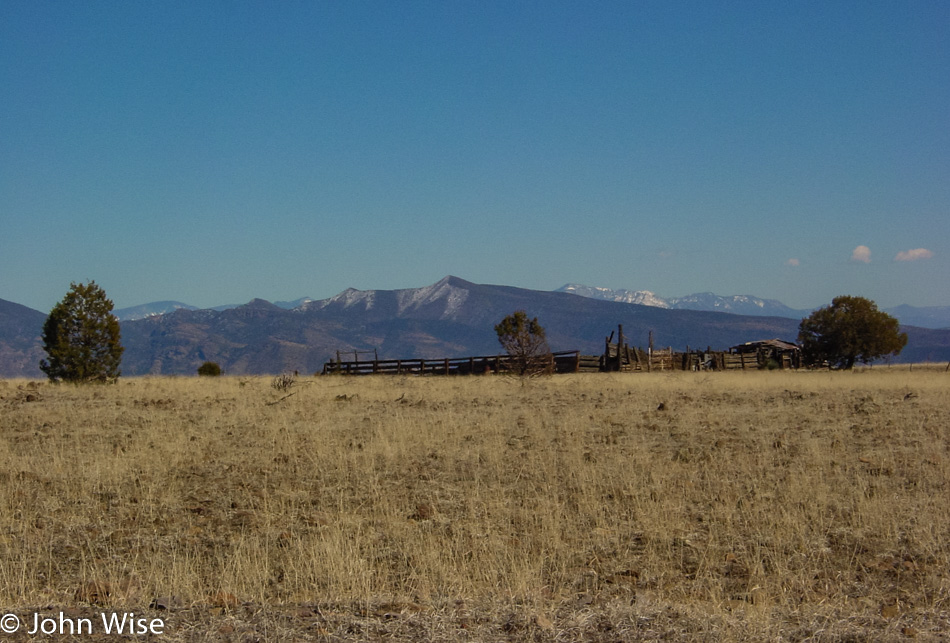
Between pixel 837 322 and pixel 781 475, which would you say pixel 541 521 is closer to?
pixel 781 475

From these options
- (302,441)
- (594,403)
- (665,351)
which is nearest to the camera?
(302,441)

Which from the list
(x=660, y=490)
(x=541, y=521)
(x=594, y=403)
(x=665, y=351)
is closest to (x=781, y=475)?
(x=660, y=490)

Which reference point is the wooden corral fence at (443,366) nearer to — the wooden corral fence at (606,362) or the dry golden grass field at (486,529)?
the wooden corral fence at (606,362)

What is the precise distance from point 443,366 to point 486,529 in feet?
120

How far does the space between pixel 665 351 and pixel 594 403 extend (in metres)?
33.9

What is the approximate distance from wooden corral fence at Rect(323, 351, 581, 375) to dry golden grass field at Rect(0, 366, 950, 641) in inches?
1077

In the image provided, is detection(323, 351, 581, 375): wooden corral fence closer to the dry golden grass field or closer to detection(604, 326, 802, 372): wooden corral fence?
detection(604, 326, 802, 372): wooden corral fence

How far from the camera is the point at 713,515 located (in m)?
8.52

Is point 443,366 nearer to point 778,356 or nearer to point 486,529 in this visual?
point 778,356

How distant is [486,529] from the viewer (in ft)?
26.2

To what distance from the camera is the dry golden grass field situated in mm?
5496

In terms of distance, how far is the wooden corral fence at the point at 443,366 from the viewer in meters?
43.9

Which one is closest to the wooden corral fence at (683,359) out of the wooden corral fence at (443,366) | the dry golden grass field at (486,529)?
the wooden corral fence at (443,366)

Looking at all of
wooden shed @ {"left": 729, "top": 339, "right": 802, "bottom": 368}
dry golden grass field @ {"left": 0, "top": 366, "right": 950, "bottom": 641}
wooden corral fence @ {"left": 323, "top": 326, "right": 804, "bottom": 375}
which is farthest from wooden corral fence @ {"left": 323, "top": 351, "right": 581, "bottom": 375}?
dry golden grass field @ {"left": 0, "top": 366, "right": 950, "bottom": 641}
